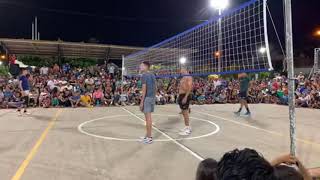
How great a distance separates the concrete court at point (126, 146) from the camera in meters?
4.21

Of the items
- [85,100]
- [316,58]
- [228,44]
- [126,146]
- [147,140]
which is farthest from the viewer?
[316,58]

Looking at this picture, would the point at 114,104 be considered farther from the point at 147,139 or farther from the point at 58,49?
the point at 58,49

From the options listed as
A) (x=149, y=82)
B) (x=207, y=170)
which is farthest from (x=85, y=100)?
(x=207, y=170)

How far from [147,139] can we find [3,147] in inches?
109

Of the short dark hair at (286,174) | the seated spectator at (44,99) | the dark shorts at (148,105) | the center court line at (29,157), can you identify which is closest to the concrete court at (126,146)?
the center court line at (29,157)

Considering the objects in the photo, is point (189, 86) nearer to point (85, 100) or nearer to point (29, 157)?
point (29, 157)

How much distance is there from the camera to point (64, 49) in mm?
25234

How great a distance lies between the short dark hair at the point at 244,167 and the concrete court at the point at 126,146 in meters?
3.14

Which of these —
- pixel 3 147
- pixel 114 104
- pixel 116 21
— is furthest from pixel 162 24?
pixel 3 147

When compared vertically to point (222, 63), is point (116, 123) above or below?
below

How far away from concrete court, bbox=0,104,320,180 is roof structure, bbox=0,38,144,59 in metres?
16.0

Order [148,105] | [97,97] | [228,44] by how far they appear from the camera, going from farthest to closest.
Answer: [97,97] → [228,44] → [148,105]

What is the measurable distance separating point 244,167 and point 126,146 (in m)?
5.00

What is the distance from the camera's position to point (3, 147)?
5.68 metres
